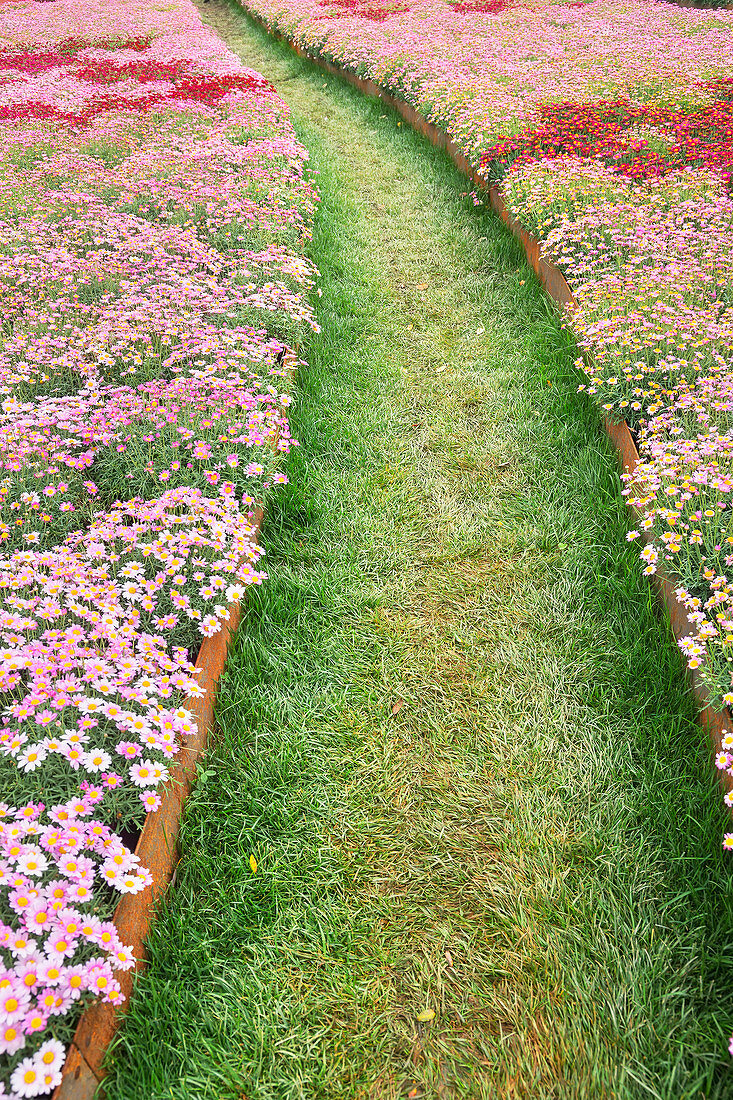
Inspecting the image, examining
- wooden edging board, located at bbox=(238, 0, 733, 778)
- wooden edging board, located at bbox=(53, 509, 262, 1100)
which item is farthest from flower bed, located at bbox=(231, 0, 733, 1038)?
wooden edging board, located at bbox=(53, 509, 262, 1100)

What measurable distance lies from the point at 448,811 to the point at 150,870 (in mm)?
1112

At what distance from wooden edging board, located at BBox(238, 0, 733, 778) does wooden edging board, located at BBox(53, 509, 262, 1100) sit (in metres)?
1.98

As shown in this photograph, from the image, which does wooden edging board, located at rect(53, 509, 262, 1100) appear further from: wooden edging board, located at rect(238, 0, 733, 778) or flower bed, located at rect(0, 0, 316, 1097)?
wooden edging board, located at rect(238, 0, 733, 778)

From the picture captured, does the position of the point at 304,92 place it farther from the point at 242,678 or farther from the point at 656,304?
the point at 242,678

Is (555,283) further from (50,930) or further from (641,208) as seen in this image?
(50,930)

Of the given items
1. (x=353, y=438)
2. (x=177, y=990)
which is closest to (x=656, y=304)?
(x=353, y=438)

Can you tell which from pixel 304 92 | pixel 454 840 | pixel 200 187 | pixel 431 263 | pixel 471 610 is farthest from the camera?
pixel 304 92

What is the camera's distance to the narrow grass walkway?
1933mm

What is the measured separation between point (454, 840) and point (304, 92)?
1468cm

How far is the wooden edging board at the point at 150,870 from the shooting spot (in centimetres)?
172

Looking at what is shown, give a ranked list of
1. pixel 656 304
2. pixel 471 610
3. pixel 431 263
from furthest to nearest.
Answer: pixel 431 263
pixel 656 304
pixel 471 610

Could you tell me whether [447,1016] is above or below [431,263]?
below

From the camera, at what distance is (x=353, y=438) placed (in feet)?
14.7

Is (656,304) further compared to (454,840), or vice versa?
(656,304)
